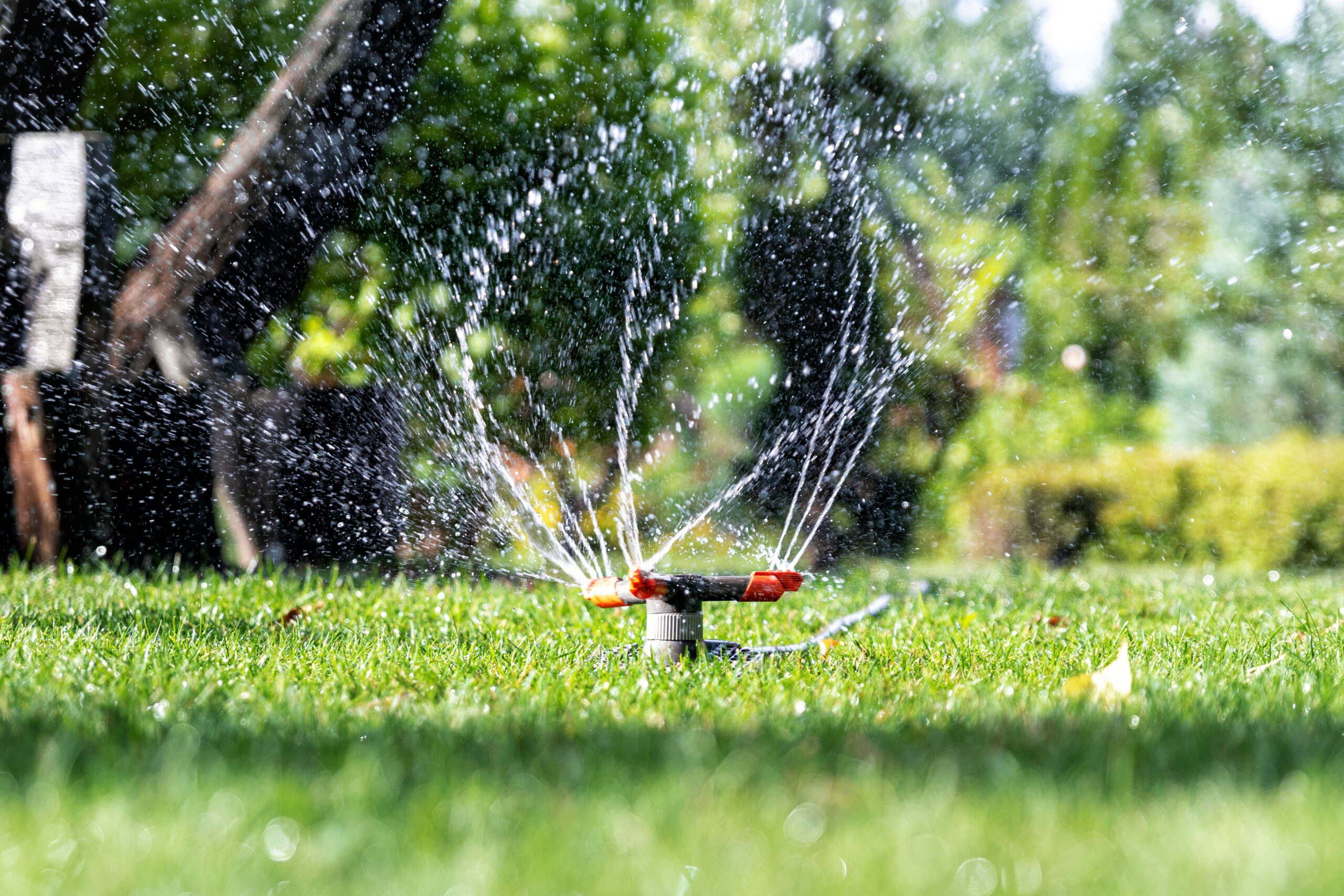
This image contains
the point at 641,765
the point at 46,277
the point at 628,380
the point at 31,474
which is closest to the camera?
the point at 641,765

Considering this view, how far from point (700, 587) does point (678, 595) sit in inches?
2.8

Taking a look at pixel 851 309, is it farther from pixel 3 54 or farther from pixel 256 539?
pixel 3 54

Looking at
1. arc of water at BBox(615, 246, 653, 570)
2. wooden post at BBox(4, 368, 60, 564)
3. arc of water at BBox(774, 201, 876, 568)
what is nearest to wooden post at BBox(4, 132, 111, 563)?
wooden post at BBox(4, 368, 60, 564)

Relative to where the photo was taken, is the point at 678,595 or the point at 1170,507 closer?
the point at 678,595

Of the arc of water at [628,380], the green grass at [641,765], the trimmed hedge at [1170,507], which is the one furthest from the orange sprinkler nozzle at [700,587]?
the trimmed hedge at [1170,507]

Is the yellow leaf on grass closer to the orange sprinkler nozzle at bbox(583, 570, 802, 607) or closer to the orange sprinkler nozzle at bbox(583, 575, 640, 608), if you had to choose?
the orange sprinkler nozzle at bbox(583, 570, 802, 607)

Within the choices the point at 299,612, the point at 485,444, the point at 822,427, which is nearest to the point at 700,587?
the point at 299,612

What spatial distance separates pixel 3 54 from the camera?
19.0 ft

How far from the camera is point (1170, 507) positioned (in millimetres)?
10086

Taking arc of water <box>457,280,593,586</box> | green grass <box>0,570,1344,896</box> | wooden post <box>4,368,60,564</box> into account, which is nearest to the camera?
green grass <box>0,570,1344,896</box>

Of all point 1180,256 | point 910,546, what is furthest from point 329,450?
point 1180,256

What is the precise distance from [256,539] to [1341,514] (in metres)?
Result: 8.22

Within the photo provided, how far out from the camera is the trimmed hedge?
9.52m

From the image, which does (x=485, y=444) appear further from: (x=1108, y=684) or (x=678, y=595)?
(x=1108, y=684)
